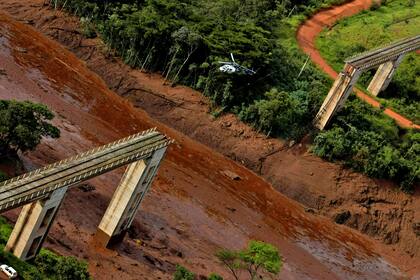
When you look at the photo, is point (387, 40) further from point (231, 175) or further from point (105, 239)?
point (105, 239)

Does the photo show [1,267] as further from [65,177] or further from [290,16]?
[290,16]

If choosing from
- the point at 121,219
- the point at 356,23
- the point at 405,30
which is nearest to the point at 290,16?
the point at 356,23

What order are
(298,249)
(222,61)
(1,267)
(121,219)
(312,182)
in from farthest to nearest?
(222,61) → (312,182) → (298,249) → (121,219) → (1,267)

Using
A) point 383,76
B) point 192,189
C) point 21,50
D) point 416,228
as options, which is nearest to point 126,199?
point 192,189

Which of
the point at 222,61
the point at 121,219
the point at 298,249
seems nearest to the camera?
the point at 121,219

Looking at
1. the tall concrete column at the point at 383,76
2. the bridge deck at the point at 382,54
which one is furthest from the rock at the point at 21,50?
the tall concrete column at the point at 383,76

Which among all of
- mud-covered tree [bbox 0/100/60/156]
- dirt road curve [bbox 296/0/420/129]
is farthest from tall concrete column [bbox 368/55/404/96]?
mud-covered tree [bbox 0/100/60/156]
